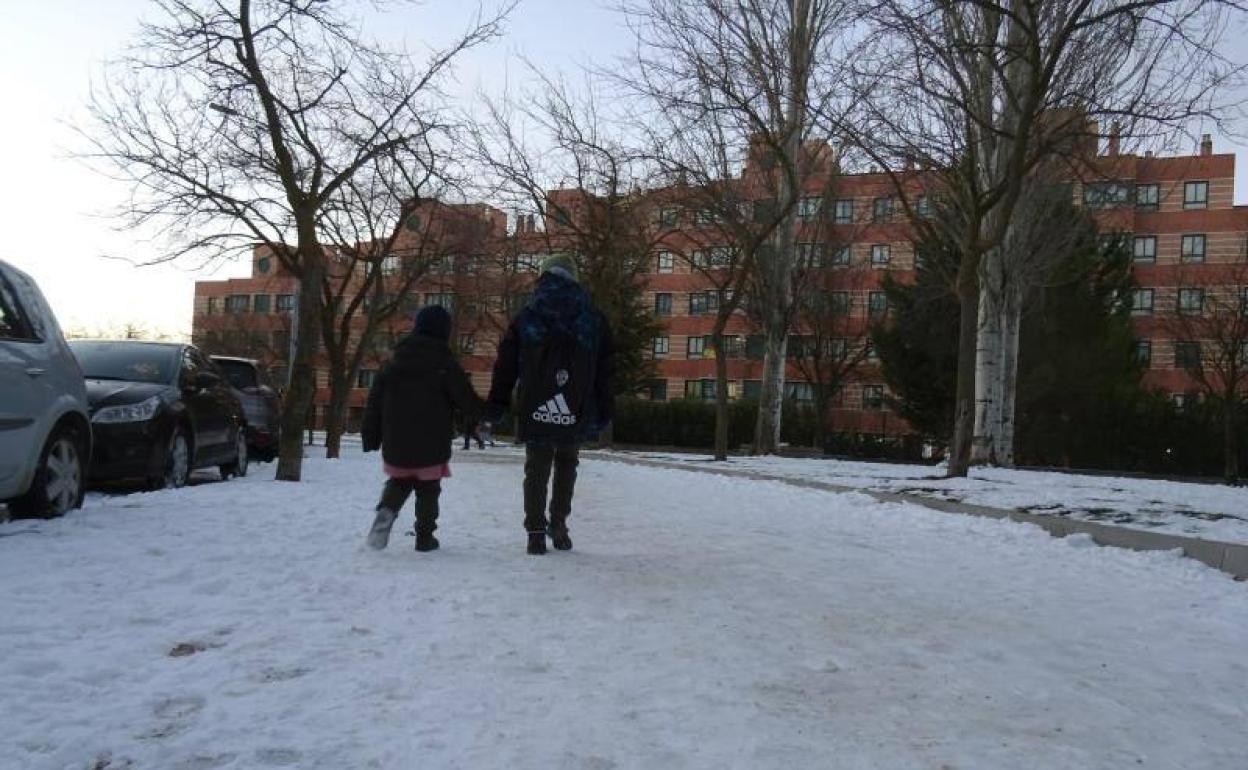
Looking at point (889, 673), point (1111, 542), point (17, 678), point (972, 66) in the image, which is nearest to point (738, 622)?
point (889, 673)

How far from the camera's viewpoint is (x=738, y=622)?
4570 mm

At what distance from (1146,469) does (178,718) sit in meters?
41.1

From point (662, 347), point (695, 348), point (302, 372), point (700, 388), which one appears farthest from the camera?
point (662, 347)

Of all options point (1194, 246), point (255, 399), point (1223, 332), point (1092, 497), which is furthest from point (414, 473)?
point (1194, 246)

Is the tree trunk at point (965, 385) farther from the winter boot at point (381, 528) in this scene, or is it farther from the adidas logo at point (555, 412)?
the winter boot at point (381, 528)

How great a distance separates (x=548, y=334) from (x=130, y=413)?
498cm

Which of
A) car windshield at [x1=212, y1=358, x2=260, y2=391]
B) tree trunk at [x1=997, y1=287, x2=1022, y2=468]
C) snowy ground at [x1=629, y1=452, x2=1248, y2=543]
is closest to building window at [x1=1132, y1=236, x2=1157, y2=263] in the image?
tree trunk at [x1=997, y1=287, x2=1022, y2=468]

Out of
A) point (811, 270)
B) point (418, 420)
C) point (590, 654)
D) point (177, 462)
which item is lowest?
point (590, 654)

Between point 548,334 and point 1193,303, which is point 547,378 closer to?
point 548,334

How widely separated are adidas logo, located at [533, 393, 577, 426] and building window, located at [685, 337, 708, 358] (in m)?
59.9

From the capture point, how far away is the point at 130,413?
8891 millimetres

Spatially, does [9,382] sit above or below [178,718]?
above

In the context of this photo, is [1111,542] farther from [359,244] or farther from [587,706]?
[359,244]

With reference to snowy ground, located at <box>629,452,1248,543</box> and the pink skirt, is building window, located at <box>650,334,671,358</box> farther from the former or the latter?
the pink skirt
